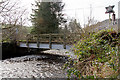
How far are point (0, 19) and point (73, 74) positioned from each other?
2.11 meters

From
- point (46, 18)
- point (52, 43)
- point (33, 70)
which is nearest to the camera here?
point (33, 70)

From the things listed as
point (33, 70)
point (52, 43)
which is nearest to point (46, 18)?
point (52, 43)

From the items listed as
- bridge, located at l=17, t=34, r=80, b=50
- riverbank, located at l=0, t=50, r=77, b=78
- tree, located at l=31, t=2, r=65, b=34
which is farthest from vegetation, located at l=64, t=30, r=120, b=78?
tree, located at l=31, t=2, r=65, b=34

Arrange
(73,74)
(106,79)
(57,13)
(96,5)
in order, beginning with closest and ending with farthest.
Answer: (106,79) < (73,74) < (96,5) < (57,13)

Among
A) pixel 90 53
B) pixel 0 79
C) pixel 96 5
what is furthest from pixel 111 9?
pixel 0 79

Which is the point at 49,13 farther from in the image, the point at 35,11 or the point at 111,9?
the point at 111,9

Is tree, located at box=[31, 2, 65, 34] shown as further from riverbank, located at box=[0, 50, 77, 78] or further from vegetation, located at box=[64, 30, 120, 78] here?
vegetation, located at box=[64, 30, 120, 78]

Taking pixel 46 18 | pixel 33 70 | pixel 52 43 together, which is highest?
pixel 46 18

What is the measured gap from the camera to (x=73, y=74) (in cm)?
236

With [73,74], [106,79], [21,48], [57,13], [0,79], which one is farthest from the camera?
[57,13]

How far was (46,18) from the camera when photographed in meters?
14.9

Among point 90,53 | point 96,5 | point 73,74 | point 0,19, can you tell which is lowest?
point 73,74

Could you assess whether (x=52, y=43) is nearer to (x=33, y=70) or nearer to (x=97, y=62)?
(x=33, y=70)

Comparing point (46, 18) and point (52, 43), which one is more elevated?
point (46, 18)
